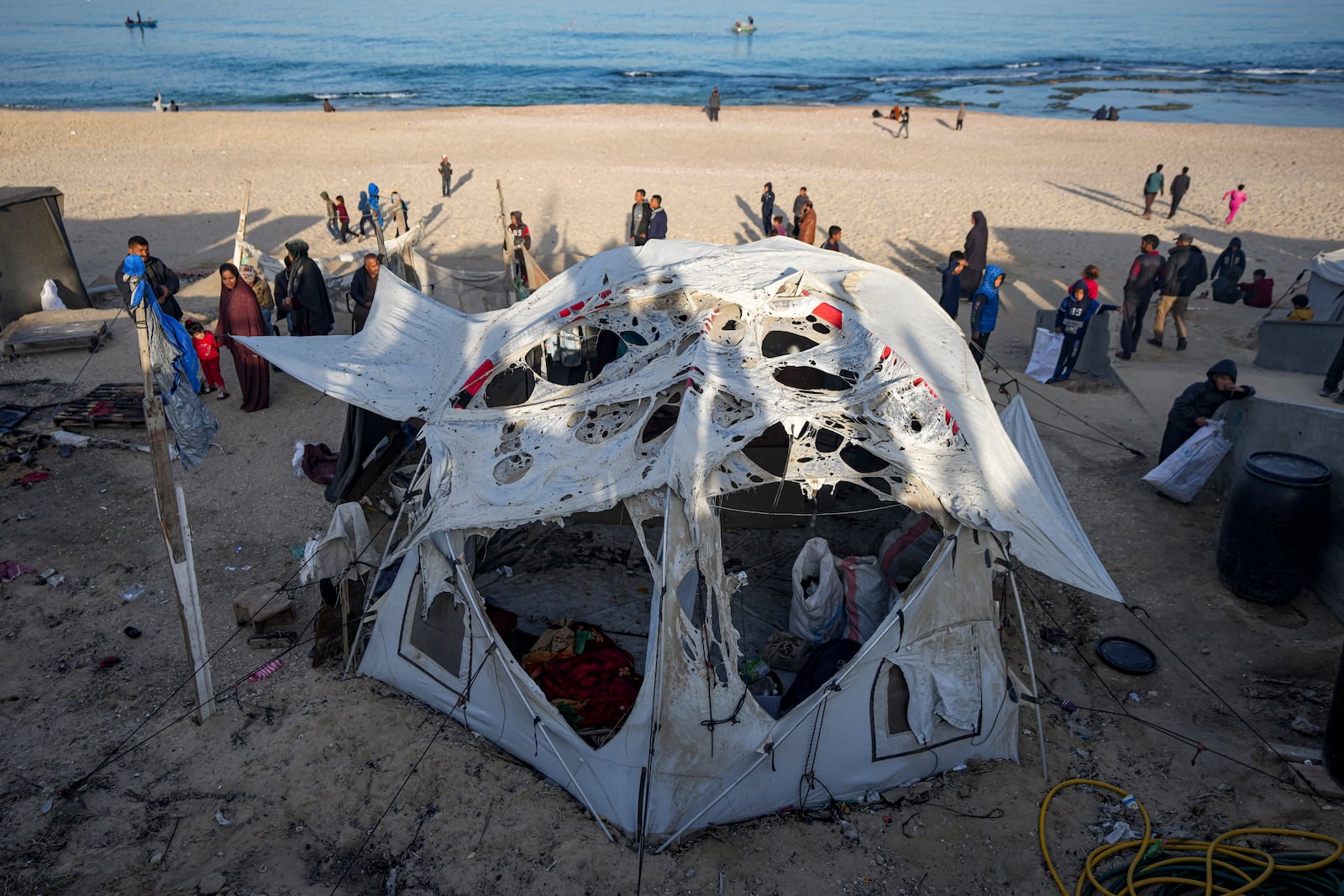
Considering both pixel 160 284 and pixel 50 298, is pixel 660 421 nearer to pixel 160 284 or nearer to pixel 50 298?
pixel 160 284

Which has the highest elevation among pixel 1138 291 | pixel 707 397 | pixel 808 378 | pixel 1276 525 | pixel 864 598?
pixel 707 397

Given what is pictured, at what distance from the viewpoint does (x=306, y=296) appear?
1105cm

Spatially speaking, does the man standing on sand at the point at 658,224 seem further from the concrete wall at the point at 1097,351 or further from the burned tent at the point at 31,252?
the burned tent at the point at 31,252

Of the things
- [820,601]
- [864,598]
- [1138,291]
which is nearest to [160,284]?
[820,601]

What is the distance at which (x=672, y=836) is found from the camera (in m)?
4.97

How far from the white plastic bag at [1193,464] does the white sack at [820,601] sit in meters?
4.40

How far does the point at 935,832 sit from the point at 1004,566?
5.52 feet

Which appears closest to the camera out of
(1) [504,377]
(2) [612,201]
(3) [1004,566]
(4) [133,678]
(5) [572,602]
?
(3) [1004,566]

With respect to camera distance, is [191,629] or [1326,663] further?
[1326,663]

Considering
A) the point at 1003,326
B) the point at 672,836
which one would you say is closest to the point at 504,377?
the point at 672,836

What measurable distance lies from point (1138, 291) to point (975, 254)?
3108mm

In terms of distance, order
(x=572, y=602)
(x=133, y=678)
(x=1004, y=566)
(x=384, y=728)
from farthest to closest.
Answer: (x=572, y=602) → (x=133, y=678) → (x=384, y=728) → (x=1004, y=566)

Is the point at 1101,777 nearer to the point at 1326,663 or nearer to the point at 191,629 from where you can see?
the point at 1326,663

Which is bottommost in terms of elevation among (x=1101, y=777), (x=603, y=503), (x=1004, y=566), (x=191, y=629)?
(x=1101, y=777)
